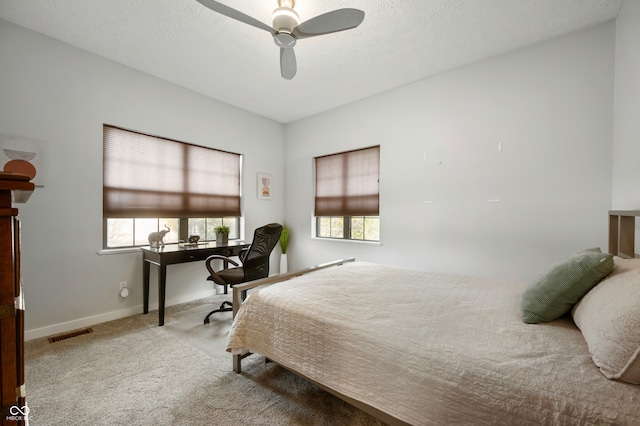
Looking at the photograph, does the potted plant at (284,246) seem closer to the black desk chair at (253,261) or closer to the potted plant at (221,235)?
the potted plant at (221,235)

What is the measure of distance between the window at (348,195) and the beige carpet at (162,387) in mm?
2376

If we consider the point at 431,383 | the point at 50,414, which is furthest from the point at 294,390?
the point at 50,414

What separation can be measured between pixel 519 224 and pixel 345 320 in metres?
2.32

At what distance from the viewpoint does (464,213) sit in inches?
117

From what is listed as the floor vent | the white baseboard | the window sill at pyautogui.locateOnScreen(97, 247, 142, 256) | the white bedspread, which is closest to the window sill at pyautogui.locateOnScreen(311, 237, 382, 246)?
the white bedspread

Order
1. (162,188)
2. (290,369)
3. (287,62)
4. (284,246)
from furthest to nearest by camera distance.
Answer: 1. (284,246)
2. (162,188)
3. (287,62)
4. (290,369)

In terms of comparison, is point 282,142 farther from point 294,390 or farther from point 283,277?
point 294,390

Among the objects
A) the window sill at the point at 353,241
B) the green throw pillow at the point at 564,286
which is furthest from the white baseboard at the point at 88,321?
the green throw pillow at the point at 564,286

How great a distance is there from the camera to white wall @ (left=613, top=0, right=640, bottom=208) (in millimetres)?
1866

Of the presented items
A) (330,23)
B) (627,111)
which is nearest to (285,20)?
(330,23)

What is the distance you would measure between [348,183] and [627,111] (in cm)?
284

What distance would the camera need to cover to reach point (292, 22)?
190 cm

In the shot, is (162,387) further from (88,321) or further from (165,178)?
(165,178)

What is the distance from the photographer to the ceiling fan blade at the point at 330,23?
1.73m
